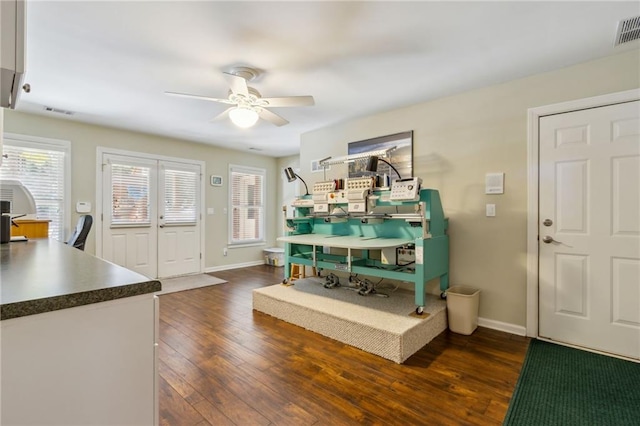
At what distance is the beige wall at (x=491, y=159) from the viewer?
2592mm

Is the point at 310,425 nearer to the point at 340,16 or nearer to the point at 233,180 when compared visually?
the point at 340,16

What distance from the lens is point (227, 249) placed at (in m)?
5.96

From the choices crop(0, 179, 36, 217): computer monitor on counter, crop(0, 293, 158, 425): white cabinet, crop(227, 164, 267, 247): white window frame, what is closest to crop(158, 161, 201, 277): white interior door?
crop(227, 164, 267, 247): white window frame

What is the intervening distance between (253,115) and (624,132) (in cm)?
300

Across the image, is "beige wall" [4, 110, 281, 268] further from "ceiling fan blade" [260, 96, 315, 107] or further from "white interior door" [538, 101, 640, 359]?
"white interior door" [538, 101, 640, 359]

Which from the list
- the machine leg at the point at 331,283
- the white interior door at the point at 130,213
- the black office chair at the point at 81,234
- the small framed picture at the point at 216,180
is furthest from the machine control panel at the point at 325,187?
the white interior door at the point at 130,213

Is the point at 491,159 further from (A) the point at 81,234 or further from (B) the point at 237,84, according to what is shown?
(A) the point at 81,234

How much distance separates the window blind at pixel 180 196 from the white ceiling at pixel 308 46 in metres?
1.90

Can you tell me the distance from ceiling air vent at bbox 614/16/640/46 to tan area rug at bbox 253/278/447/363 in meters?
2.50

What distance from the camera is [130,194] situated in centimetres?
475

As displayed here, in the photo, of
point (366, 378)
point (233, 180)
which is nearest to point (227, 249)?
point (233, 180)

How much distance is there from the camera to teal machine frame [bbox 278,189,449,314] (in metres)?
2.75

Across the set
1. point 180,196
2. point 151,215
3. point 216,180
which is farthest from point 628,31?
point 151,215

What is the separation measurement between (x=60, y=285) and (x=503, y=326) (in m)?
3.35
